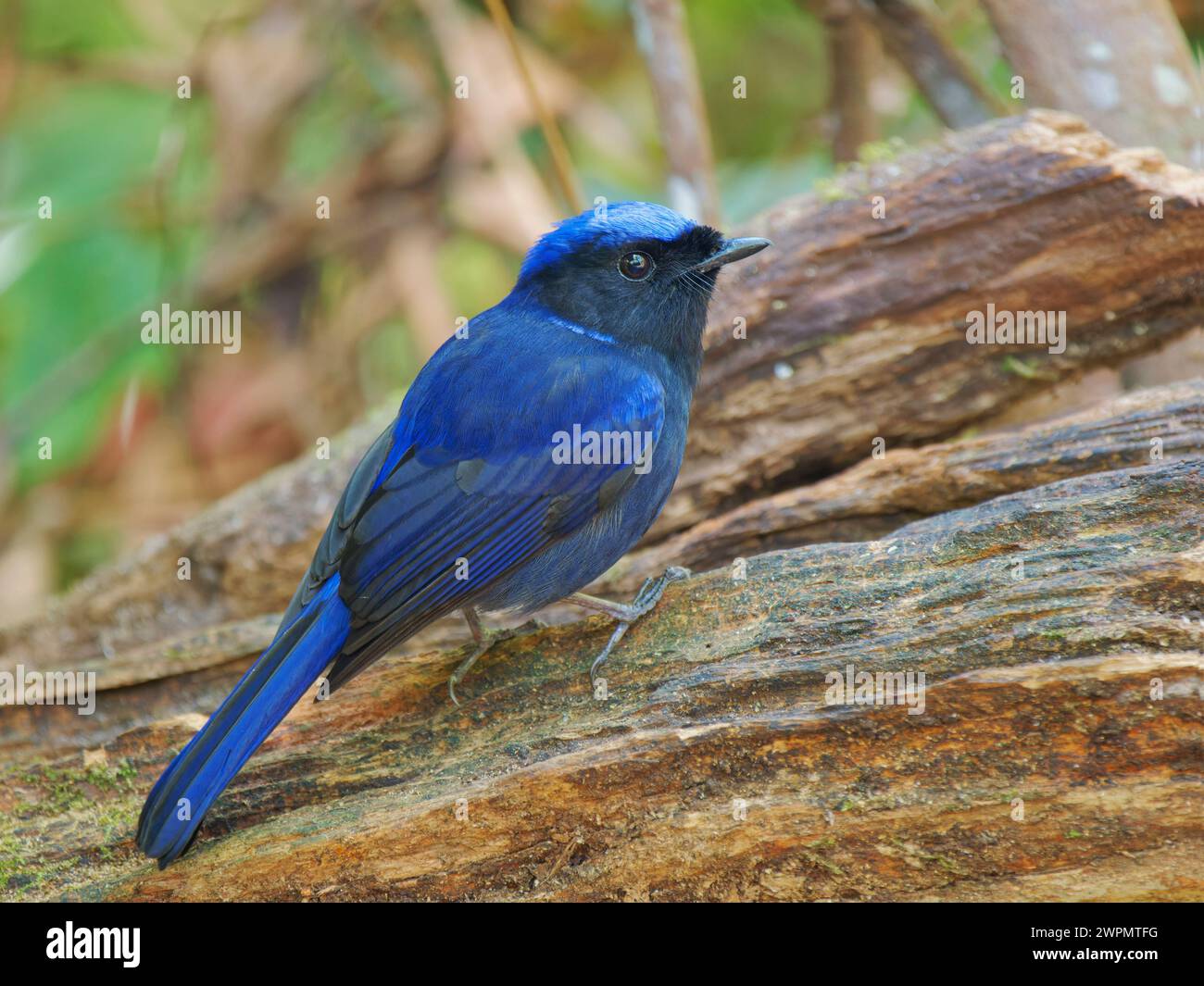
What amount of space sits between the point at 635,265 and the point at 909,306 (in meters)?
1.01

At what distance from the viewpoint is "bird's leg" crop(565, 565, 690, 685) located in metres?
3.45

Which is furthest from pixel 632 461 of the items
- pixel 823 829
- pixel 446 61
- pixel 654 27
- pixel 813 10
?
pixel 446 61

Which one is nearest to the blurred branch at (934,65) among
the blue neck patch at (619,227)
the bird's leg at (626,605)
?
the blue neck patch at (619,227)

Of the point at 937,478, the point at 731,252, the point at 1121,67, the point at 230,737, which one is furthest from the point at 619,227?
the point at 1121,67

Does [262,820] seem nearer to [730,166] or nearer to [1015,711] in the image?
[1015,711]

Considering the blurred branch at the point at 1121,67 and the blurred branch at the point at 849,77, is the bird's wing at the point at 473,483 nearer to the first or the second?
the blurred branch at the point at 1121,67

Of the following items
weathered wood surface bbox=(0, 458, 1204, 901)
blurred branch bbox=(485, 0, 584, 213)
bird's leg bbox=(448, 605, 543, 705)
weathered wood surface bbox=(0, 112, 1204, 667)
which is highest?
blurred branch bbox=(485, 0, 584, 213)

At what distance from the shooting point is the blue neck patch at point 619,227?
12.4 feet

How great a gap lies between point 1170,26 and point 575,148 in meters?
3.47

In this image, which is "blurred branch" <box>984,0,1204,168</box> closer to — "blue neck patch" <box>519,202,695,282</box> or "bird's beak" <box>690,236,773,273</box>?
"bird's beak" <box>690,236,773,273</box>

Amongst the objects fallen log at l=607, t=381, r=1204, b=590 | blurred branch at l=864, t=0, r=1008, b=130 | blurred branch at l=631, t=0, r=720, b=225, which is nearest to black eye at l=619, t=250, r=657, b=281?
fallen log at l=607, t=381, r=1204, b=590

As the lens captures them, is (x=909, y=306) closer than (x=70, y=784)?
No

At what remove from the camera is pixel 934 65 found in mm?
4961

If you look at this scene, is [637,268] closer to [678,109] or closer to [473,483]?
[473,483]
